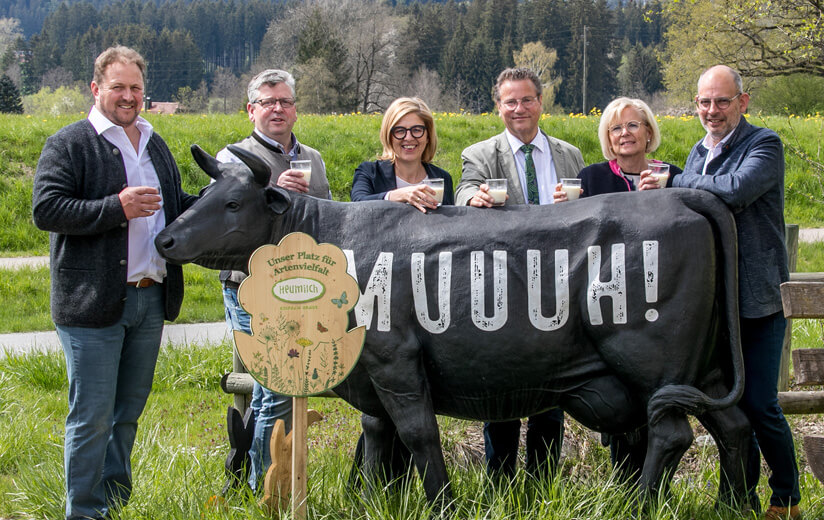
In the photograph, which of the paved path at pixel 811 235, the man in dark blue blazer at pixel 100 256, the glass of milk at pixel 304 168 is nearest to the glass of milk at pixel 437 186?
the glass of milk at pixel 304 168

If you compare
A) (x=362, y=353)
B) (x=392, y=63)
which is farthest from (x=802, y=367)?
(x=392, y=63)

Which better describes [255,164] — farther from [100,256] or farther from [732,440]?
[732,440]

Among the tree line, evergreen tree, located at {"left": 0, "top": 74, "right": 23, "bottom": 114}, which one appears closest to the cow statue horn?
evergreen tree, located at {"left": 0, "top": 74, "right": 23, "bottom": 114}

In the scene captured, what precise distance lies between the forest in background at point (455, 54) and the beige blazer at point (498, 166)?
10.9m

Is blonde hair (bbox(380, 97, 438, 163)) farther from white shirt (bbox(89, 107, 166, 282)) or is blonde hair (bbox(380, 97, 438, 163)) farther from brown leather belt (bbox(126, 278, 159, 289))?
brown leather belt (bbox(126, 278, 159, 289))

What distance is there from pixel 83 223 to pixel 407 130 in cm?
169

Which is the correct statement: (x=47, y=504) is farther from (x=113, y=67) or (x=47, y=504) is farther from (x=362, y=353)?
(x=113, y=67)

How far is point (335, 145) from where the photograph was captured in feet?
43.2

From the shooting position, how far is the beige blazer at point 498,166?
4.21 metres

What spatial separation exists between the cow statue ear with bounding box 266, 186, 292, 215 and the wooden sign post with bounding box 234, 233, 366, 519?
280 mm

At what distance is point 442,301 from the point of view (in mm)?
3457

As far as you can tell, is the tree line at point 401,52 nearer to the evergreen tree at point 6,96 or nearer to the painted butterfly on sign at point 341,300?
the evergreen tree at point 6,96

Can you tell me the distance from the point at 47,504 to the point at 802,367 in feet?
13.2

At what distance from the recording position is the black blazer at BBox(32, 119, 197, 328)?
354cm
